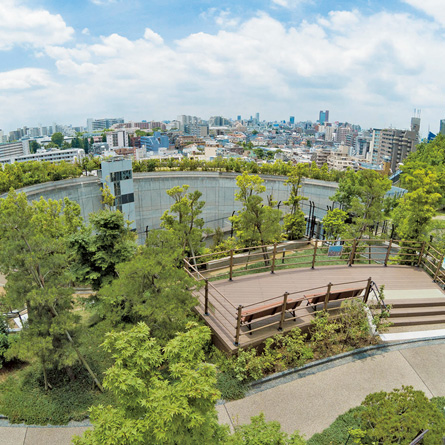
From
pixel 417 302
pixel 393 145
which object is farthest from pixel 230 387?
pixel 393 145

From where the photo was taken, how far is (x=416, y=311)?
894 cm

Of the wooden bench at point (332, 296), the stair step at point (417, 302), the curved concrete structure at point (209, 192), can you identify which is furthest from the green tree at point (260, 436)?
the curved concrete structure at point (209, 192)

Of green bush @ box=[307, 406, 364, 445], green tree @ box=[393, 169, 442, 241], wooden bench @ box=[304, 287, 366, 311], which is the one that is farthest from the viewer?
green tree @ box=[393, 169, 442, 241]

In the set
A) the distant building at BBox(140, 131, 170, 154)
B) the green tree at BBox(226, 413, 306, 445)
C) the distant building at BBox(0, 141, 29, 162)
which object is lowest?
the distant building at BBox(0, 141, 29, 162)

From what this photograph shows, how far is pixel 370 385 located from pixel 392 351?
4.64 ft

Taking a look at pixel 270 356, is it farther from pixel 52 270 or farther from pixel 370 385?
pixel 52 270

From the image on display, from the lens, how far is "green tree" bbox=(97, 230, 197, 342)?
6824 mm

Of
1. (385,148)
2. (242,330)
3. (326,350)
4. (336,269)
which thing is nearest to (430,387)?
(326,350)

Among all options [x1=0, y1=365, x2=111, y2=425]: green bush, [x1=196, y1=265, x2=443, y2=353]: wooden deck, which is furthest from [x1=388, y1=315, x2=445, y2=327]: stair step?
[x1=0, y1=365, x2=111, y2=425]: green bush

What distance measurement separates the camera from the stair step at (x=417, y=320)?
861 cm

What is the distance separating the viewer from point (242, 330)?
7.60 meters

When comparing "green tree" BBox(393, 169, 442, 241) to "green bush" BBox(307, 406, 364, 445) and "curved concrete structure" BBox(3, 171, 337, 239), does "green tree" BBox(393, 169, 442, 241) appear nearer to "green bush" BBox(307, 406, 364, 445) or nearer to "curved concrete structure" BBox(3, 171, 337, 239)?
"green bush" BBox(307, 406, 364, 445)

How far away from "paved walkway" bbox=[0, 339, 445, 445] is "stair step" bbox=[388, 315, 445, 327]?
0.83 m

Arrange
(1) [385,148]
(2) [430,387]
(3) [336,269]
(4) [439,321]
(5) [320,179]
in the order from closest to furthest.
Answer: (2) [430,387]
(4) [439,321]
(3) [336,269]
(5) [320,179]
(1) [385,148]
